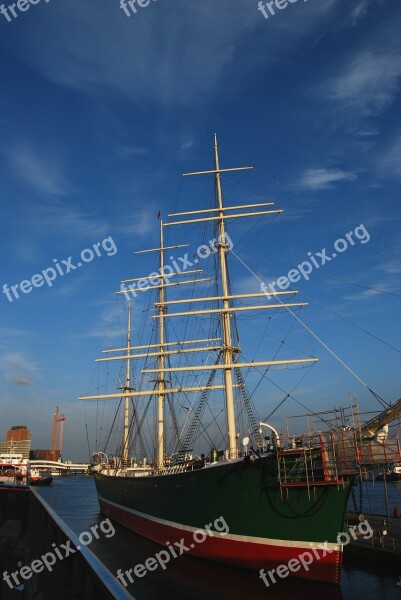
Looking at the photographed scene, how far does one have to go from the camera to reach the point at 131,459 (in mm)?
45312

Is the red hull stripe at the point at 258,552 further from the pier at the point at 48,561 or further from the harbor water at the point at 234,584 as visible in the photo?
the pier at the point at 48,561

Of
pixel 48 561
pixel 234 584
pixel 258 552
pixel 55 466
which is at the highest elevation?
pixel 55 466

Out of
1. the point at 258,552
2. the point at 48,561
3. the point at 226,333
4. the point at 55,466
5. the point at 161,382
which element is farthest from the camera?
the point at 55,466

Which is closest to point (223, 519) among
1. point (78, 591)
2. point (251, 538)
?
point (251, 538)

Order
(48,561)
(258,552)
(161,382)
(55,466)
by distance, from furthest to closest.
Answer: (55,466) < (161,382) < (258,552) < (48,561)

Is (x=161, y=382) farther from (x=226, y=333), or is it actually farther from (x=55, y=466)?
(x=55, y=466)

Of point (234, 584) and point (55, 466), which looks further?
point (55, 466)

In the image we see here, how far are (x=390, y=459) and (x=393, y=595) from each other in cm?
450

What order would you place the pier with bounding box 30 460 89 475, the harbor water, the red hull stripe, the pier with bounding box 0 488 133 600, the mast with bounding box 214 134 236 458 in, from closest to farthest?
the pier with bounding box 0 488 133 600 < the harbor water < the red hull stripe < the mast with bounding box 214 134 236 458 < the pier with bounding box 30 460 89 475

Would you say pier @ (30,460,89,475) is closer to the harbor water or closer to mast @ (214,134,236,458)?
mast @ (214,134,236,458)

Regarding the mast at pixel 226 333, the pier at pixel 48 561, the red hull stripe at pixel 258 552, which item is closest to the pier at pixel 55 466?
the mast at pixel 226 333

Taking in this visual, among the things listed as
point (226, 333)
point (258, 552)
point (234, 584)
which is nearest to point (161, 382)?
point (226, 333)

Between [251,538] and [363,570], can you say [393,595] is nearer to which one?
[363,570]

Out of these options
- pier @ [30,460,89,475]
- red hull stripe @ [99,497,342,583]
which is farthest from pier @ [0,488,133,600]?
pier @ [30,460,89,475]
